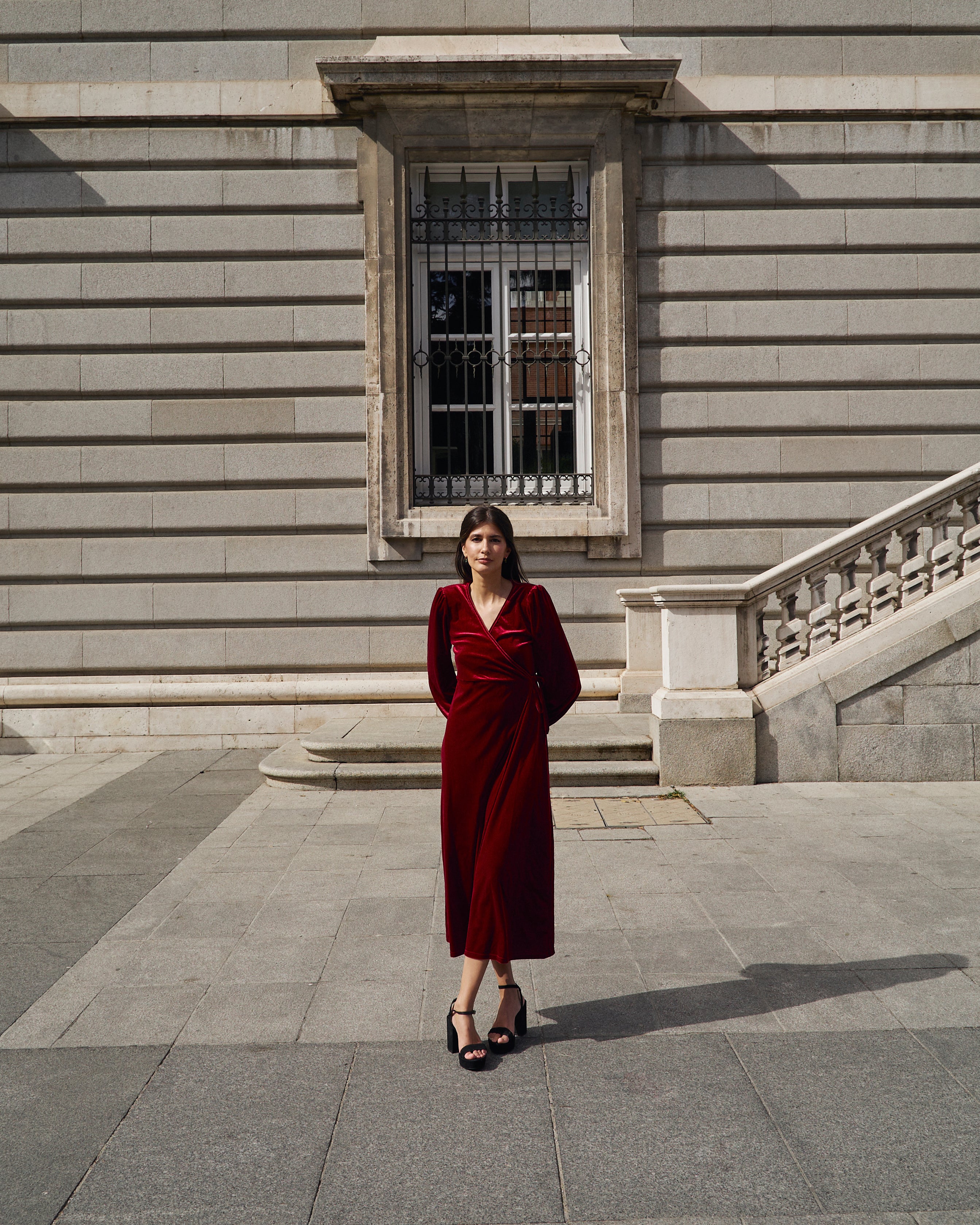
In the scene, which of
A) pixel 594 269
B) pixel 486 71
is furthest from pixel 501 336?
pixel 486 71

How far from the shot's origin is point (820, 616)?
7.84m

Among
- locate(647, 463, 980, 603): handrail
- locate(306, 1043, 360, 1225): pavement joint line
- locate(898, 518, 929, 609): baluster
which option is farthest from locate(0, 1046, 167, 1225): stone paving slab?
locate(898, 518, 929, 609): baluster

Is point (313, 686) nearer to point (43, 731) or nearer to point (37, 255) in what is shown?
point (43, 731)

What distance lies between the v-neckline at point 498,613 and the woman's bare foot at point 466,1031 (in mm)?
1308

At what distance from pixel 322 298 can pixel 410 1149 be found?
8.57 meters

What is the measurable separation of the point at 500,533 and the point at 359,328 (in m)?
6.80

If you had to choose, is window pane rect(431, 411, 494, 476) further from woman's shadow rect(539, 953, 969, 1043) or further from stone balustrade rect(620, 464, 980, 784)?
woman's shadow rect(539, 953, 969, 1043)

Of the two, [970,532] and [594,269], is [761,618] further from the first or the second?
[594,269]

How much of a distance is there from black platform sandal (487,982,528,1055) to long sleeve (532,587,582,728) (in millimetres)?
968

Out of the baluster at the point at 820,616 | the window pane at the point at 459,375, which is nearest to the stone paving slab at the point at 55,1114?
the baluster at the point at 820,616

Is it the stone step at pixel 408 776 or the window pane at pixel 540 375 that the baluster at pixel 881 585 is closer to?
the stone step at pixel 408 776

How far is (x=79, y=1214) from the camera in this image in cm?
246

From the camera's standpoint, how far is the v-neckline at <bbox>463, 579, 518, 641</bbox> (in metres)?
3.62

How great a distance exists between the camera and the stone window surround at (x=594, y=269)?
967cm
